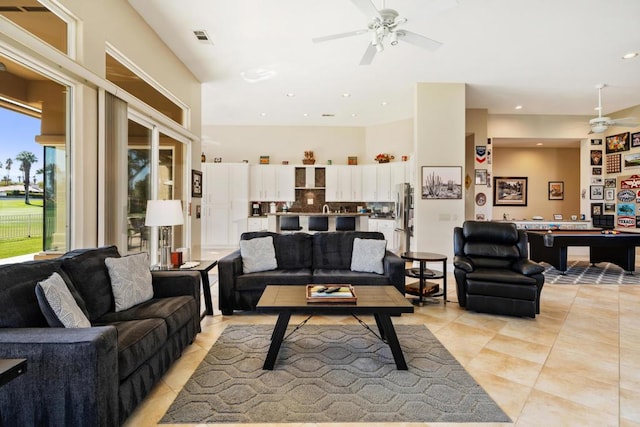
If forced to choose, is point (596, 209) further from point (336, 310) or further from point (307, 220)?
point (336, 310)

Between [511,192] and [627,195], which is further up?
[511,192]

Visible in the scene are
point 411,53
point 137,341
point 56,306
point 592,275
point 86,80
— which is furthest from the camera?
point 592,275

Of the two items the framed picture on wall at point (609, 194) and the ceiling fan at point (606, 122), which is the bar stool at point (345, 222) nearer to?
the ceiling fan at point (606, 122)

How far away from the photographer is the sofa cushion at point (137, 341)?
72.2 inches

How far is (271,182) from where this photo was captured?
909 centimetres

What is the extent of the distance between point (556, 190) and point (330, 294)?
377 inches

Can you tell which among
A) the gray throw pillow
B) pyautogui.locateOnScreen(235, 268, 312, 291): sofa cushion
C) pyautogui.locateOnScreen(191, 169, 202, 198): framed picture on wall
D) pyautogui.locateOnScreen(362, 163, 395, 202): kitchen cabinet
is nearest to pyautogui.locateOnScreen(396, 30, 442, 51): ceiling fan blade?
pyautogui.locateOnScreen(235, 268, 312, 291): sofa cushion

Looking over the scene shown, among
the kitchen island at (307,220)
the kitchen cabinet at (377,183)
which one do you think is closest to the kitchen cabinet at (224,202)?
the kitchen island at (307,220)

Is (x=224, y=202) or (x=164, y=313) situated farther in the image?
(x=224, y=202)

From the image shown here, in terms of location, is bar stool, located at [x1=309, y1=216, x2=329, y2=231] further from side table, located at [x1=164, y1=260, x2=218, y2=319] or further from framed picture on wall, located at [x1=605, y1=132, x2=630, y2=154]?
framed picture on wall, located at [x1=605, y1=132, x2=630, y2=154]

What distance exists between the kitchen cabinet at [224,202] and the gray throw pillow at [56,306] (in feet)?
22.8

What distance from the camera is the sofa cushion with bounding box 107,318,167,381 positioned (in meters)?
1.83

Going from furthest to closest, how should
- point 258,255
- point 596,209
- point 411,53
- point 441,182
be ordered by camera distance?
point 596,209 → point 441,182 → point 411,53 → point 258,255

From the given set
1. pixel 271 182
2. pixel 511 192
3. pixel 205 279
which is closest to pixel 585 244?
pixel 511 192
